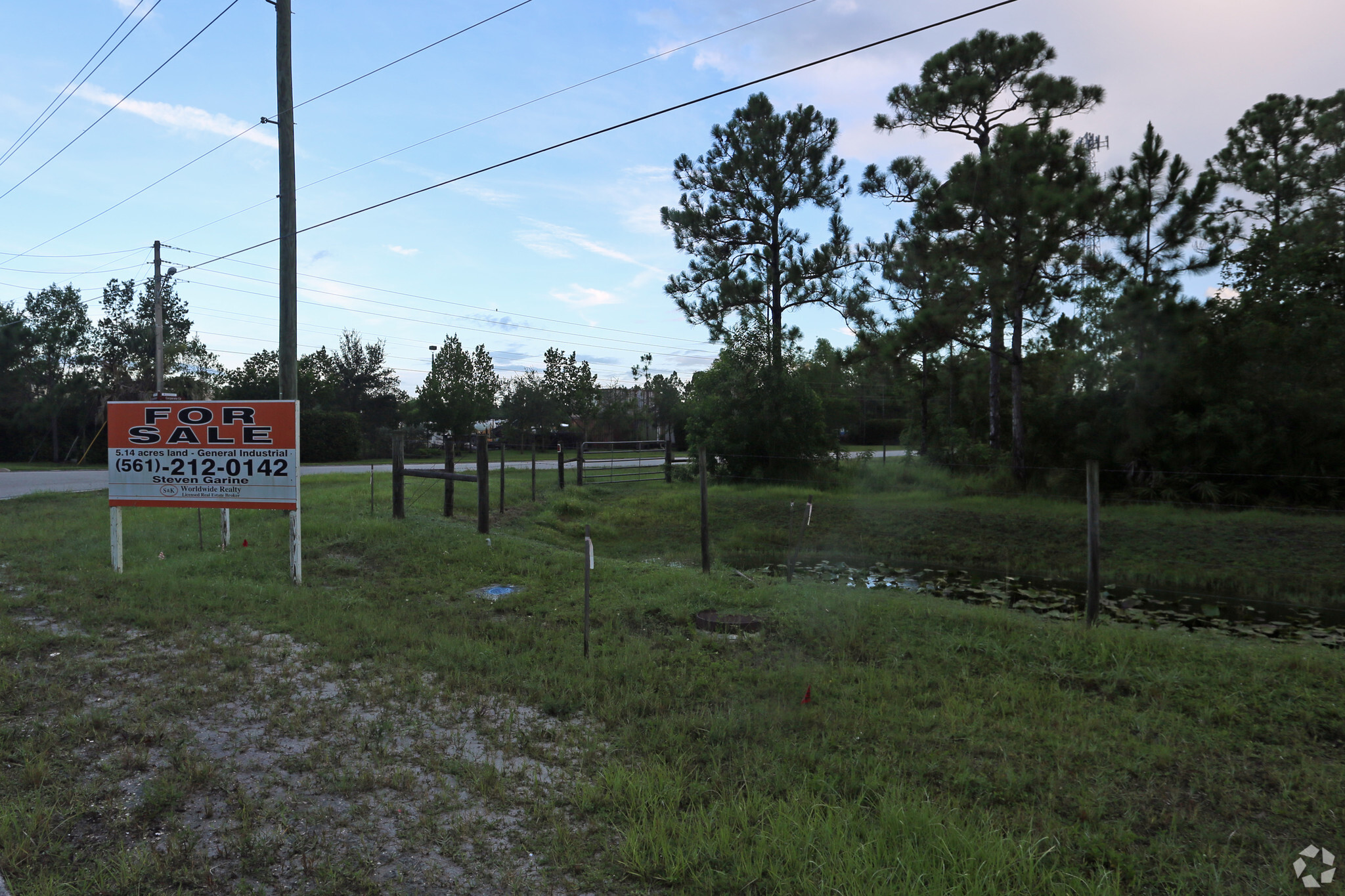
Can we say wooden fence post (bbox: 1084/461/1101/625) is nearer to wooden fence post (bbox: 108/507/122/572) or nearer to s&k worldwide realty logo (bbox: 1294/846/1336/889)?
s&k worldwide realty logo (bbox: 1294/846/1336/889)

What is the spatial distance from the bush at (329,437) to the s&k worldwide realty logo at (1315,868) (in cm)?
3780

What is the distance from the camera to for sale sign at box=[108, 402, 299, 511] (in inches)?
352

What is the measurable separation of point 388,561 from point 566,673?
16.4ft

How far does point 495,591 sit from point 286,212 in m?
5.64

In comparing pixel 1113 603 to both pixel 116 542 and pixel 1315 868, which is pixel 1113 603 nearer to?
pixel 1315 868

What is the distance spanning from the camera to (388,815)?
352 centimetres

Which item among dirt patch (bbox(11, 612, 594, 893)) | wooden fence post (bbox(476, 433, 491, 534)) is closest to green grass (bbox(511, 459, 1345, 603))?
wooden fence post (bbox(476, 433, 491, 534))

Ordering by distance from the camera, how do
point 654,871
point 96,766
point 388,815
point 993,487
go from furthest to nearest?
point 993,487 → point 96,766 → point 388,815 → point 654,871

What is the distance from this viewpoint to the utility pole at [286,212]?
962 centimetres

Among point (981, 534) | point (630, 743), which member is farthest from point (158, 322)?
point (630, 743)

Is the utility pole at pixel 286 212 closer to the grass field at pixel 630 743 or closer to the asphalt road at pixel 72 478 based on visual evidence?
the grass field at pixel 630 743

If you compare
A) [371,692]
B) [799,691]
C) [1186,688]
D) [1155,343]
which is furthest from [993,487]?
[371,692]

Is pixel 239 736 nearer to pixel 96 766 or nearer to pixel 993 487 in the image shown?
pixel 96 766

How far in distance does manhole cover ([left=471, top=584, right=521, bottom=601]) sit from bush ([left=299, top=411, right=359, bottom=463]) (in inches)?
1214
